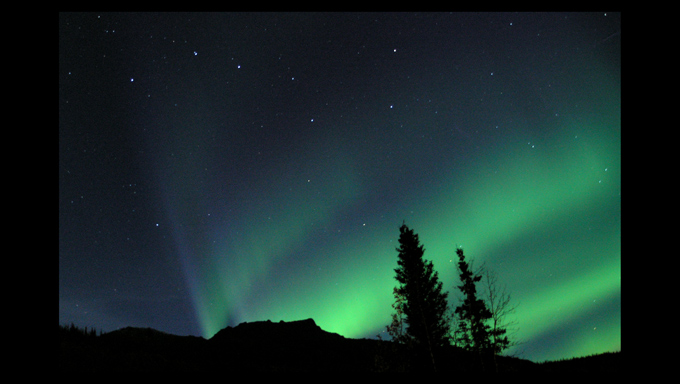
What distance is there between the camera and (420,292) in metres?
20.7

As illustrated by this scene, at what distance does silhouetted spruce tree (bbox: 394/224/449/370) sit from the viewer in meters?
20.7

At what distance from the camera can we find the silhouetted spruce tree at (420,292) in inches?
813

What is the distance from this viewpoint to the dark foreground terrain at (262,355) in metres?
14.7

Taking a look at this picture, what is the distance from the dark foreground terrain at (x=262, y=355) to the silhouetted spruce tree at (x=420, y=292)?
1.16 meters

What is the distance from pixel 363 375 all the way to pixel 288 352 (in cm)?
3373

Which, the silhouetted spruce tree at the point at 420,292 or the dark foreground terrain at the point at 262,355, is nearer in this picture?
the dark foreground terrain at the point at 262,355

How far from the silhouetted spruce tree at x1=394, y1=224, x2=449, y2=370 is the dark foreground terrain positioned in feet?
3.82

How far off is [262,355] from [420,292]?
18.5m

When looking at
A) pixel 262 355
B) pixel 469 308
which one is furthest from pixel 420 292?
pixel 262 355
